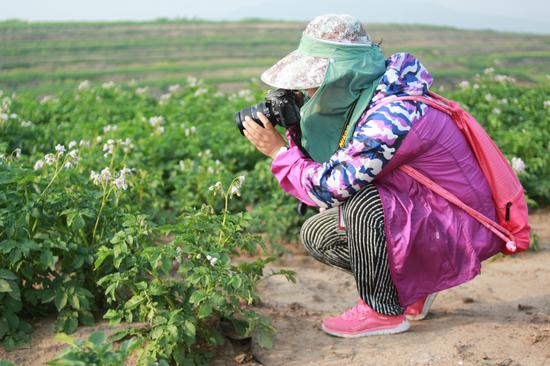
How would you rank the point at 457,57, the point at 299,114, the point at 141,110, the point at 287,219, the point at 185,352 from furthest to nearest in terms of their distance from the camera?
the point at 457,57
the point at 141,110
the point at 287,219
the point at 299,114
the point at 185,352

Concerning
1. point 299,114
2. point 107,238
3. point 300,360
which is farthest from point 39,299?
point 299,114

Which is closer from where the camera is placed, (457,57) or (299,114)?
(299,114)

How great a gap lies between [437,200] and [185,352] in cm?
111

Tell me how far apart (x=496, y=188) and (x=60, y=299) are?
1.76 meters

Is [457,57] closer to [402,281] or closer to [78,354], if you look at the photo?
[402,281]

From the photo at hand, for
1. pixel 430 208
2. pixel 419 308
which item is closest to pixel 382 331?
pixel 419 308

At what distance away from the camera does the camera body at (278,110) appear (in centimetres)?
309

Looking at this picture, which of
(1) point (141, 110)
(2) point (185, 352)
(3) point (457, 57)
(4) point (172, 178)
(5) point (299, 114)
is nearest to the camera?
(2) point (185, 352)

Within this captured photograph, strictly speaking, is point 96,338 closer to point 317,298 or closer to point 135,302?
point 135,302

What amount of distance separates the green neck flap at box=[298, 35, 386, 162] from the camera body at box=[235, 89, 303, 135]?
0.19ft

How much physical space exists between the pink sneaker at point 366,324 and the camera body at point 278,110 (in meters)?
0.81

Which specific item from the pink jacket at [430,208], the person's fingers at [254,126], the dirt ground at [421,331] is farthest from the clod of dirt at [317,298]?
the person's fingers at [254,126]

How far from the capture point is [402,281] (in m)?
3.08

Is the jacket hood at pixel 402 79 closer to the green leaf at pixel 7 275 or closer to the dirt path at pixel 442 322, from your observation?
the dirt path at pixel 442 322
